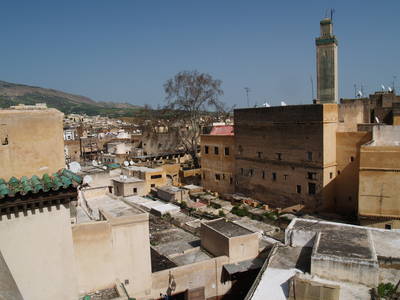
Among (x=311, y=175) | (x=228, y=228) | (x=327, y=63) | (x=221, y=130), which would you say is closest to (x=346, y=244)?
(x=228, y=228)

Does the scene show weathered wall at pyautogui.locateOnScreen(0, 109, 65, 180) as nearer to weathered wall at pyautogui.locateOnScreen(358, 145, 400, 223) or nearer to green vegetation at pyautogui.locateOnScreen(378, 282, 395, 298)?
green vegetation at pyautogui.locateOnScreen(378, 282, 395, 298)

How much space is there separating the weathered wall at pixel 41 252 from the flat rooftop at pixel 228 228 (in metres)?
8.33

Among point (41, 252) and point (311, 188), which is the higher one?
point (41, 252)

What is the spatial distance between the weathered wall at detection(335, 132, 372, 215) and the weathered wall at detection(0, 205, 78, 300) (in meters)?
18.5

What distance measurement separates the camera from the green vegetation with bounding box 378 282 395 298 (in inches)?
343

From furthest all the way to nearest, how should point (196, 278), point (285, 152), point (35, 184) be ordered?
point (285, 152), point (196, 278), point (35, 184)

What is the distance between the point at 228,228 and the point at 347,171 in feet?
34.0

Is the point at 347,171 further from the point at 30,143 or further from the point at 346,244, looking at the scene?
the point at 30,143

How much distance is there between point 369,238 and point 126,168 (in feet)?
75.0

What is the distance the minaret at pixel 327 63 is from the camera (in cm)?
2408

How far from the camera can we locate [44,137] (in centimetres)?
634

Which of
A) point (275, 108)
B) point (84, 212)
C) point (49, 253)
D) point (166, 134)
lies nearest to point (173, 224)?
point (84, 212)

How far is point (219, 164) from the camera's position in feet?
94.3

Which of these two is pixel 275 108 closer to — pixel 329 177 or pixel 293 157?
pixel 293 157
